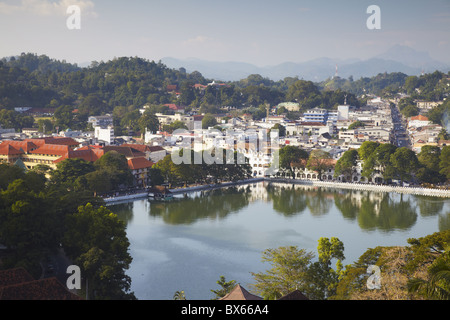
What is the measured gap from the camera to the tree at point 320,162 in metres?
20.2

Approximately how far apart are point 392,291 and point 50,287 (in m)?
3.63

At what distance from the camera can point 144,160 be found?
60.9ft

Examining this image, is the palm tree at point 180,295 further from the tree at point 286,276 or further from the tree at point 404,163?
the tree at point 404,163

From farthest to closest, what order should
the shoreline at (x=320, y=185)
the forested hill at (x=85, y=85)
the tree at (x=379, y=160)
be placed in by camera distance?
the forested hill at (x=85, y=85) < the tree at (x=379, y=160) < the shoreline at (x=320, y=185)

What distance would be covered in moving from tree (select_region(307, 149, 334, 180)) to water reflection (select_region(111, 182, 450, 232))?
125 cm

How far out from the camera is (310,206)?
16.0 meters

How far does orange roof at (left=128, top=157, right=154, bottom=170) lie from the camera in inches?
704

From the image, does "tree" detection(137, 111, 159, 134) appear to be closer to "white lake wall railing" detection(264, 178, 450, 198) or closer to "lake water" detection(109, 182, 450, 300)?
"white lake wall railing" detection(264, 178, 450, 198)

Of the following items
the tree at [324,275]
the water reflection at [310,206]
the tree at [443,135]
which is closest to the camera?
the tree at [324,275]

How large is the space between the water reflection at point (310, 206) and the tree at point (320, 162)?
125 cm

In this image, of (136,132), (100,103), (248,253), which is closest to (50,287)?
(248,253)

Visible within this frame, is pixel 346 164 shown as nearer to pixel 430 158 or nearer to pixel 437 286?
pixel 430 158

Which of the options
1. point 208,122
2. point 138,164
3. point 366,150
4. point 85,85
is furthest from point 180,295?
point 85,85

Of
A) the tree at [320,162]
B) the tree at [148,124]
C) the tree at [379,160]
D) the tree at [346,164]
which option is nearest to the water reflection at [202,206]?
the tree at [320,162]
